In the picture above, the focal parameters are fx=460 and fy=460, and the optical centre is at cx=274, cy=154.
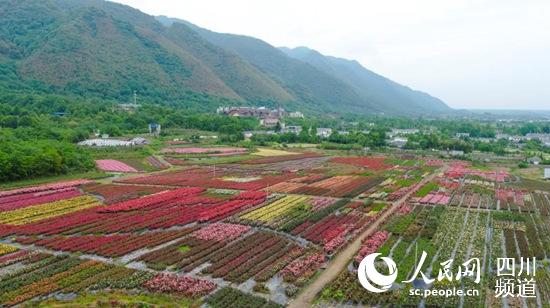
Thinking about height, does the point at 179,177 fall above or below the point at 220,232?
below

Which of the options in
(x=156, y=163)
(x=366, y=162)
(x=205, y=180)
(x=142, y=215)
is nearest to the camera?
(x=142, y=215)

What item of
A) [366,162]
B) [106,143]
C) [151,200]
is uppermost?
[106,143]

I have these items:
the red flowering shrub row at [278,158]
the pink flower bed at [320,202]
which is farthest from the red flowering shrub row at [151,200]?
the red flowering shrub row at [278,158]

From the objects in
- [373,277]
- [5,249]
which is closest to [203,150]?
[5,249]

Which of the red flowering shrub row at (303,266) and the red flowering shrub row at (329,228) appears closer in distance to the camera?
the red flowering shrub row at (303,266)

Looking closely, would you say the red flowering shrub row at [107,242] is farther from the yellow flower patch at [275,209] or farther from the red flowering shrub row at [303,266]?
the red flowering shrub row at [303,266]

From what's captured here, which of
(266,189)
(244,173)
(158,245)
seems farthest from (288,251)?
(244,173)

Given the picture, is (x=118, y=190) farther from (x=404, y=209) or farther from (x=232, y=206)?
(x=404, y=209)

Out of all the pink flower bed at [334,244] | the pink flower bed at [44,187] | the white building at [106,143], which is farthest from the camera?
the white building at [106,143]
